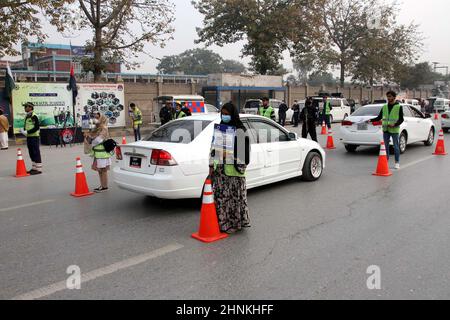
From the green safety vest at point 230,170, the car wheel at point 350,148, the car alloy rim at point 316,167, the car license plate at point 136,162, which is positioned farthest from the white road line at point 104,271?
the car wheel at point 350,148

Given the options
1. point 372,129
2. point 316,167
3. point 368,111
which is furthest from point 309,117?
point 316,167

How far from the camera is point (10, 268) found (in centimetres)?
429

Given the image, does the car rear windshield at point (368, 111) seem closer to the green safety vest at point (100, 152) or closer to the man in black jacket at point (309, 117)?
the man in black jacket at point (309, 117)

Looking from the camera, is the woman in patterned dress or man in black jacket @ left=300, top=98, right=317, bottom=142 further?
man in black jacket @ left=300, top=98, right=317, bottom=142

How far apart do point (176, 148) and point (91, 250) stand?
2063mm

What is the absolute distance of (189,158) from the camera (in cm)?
621

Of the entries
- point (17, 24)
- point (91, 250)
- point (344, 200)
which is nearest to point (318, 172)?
point (344, 200)

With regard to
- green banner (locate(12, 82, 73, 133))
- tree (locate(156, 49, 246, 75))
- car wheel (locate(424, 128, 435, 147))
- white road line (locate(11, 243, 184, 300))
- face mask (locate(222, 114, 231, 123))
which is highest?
tree (locate(156, 49, 246, 75))

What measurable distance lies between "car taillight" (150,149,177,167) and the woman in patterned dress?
0.91m

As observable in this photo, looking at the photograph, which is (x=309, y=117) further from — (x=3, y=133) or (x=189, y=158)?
(x=3, y=133)

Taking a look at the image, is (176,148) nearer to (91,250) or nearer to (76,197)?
(91,250)

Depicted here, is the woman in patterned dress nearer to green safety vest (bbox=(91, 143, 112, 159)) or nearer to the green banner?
green safety vest (bbox=(91, 143, 112, 159))

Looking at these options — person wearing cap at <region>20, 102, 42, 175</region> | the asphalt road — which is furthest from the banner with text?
the asphalt road

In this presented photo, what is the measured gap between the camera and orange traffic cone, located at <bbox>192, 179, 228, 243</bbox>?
5.03m
